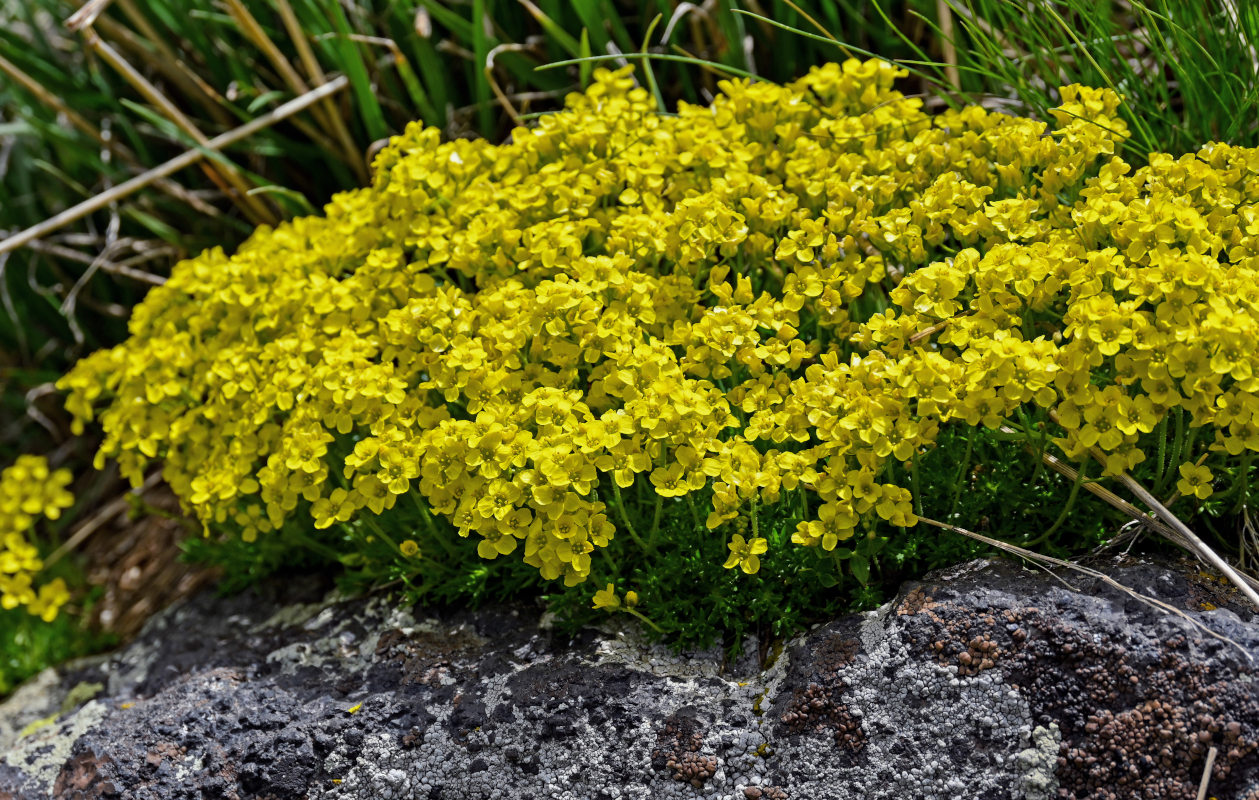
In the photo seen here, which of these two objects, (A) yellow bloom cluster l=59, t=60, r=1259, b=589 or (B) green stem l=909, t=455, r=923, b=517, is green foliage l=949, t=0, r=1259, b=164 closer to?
(A) yellow bloom cluster l=59, t=60, r=1259, b=589

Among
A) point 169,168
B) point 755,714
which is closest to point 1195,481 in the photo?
point 755,714

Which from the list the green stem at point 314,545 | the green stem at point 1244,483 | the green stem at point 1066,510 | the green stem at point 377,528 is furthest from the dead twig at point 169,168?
the green stem at point 1244,483

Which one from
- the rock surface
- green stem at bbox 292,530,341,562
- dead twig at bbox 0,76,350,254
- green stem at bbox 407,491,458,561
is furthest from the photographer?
dead twig at bbox 0,76,350,254

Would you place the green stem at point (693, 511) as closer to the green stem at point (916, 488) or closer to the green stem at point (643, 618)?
the green stem at point (643, 618)

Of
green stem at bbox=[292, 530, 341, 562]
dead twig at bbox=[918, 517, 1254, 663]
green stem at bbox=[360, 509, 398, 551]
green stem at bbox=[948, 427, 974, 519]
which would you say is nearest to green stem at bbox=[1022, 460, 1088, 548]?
dead twig at bbox=[918, 517, 1254, 663]

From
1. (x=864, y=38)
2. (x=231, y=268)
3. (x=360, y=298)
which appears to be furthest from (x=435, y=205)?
(x=864, y=38)

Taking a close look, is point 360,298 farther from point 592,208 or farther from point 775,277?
point 775,277
